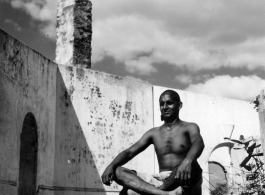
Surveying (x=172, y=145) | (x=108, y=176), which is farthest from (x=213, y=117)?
(x=108, y=176)

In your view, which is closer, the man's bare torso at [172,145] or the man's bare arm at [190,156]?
the man's bare arm at [190,156]

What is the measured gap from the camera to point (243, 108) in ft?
39.2

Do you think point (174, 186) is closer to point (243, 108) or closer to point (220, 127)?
point (220, 127)

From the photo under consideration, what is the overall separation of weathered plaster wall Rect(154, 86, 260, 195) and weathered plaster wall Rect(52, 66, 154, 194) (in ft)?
3.02

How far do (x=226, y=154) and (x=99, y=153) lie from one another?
4.45 m

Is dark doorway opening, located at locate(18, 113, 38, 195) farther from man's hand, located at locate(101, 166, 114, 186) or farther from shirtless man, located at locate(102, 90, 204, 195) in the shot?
man's hand, located at locate(101, 166, 114, 186)

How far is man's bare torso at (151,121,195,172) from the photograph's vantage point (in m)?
3.78

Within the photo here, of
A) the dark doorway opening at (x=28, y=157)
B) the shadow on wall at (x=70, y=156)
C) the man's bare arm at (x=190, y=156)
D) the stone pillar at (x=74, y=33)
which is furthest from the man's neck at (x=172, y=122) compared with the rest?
the stone pillar at (x=74, y=33)

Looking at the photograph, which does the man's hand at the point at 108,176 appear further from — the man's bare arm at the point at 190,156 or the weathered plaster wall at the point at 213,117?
the weathered plaster wall at the point at 213,117

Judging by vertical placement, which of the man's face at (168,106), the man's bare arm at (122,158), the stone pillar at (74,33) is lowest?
the man's bare arm at (122,158)

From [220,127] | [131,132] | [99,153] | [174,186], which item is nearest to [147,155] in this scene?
[131,132]

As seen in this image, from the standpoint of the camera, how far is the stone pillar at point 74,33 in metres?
10.5

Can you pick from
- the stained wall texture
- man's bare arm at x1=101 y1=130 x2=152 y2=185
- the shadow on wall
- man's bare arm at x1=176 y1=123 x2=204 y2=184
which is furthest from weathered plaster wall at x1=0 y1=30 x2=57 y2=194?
man's bare arm at x1=176 y1=123 x2=204 y2=184

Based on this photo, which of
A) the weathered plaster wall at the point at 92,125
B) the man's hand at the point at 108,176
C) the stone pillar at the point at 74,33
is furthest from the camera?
the stone pillar at the point at 74,33
